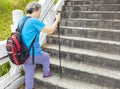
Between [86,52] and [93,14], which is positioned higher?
[93,14]

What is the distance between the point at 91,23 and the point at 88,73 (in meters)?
1.35

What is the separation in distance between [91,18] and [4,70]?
7.83 ft

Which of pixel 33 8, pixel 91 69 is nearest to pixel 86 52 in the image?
pixel 91 69

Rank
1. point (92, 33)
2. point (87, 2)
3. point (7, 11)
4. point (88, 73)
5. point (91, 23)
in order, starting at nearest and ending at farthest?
point (88, 73) < point (92, 33) < point (91, 23) < point (87, 2) < point (7, 11)

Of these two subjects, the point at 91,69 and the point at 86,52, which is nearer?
the point at 91,69

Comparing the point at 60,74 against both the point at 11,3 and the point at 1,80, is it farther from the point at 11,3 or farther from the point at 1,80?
the point at 11,3

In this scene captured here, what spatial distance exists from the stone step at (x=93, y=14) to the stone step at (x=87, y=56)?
105 centimetres

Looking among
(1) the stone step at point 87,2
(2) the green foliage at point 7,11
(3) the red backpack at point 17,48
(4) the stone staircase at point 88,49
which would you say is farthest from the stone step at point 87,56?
(2) the green foliage at point 7,11

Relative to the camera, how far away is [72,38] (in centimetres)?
347

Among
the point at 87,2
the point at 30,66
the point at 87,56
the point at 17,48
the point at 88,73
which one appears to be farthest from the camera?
the point at 87,2

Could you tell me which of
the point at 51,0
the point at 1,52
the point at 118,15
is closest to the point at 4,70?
the point at 1,52

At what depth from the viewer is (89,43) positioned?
3.23 meters

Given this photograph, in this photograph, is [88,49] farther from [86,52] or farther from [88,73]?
[88,73]

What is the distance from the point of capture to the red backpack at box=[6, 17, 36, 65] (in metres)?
2.36
